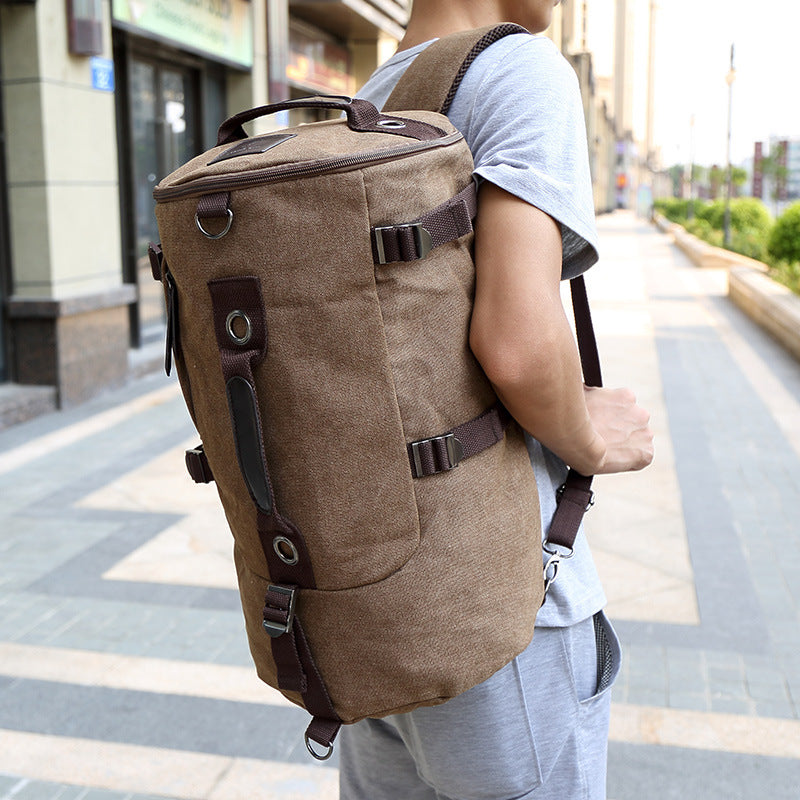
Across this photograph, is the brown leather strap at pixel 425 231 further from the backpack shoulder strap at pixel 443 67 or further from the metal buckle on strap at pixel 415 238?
the backpack shoulder strap at pixel 443 67

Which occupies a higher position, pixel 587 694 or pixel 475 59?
pixel 475 59

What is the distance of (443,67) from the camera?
136 cm

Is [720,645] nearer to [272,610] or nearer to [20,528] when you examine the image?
[272,610]

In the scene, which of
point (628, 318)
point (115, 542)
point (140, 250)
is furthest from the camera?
point (628, 318)

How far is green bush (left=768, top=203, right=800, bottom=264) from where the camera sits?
15742 mm

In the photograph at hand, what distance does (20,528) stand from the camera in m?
5.19

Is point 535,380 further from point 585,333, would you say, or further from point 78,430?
point 78,430

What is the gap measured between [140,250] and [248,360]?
9568mm

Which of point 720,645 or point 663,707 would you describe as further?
point 720,645

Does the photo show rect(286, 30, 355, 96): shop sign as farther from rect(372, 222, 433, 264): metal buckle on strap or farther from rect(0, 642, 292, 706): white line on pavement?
rect(372, 222, 433, 264): metal buckle on strap

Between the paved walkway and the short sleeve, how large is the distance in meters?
2.17

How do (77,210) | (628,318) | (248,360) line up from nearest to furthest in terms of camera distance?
(248,360)
(77,210)
(628,318)

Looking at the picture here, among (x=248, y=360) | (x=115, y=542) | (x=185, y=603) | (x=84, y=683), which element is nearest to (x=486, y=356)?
Result: (x=248, y=360)

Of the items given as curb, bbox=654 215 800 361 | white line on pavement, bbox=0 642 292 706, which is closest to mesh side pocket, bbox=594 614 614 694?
white line on pavement, bbox=0 642 292 706
